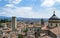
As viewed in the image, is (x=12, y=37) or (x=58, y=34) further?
(x=12, y=37)

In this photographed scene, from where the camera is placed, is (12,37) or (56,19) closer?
(56,19)

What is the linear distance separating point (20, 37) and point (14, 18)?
14.8 m

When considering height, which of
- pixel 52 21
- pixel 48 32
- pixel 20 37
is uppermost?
pixel 52 21


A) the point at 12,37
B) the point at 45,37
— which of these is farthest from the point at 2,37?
the point at 45,37

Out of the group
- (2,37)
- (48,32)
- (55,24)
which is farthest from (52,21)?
(2,37)

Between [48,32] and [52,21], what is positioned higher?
[52,21]

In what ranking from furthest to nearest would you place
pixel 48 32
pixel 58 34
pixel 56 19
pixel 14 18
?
pixel 14 18
pixel 56 19
pixel 48 32
pixel 58 34

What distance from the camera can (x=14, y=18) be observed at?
44.9 meters

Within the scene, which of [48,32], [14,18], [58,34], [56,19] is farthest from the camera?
[14,18]

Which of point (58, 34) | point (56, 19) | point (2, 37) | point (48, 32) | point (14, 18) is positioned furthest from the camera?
point (14, 18)

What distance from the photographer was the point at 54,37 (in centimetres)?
1988

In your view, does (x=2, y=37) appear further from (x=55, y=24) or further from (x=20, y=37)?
(x=55, y=24)

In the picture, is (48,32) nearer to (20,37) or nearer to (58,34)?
(58,34)

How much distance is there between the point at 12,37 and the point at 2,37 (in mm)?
1910
